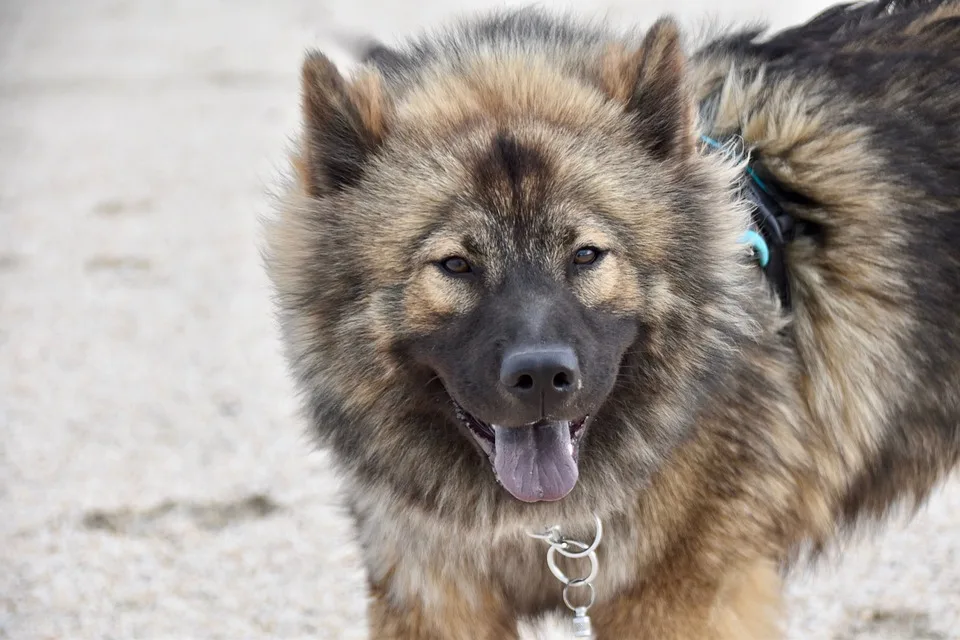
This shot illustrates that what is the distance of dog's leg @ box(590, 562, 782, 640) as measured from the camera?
271 centimetres

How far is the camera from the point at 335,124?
8.79 ft

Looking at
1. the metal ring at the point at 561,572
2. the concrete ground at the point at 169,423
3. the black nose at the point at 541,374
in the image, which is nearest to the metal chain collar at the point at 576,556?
the metal ring at the point at 561,572

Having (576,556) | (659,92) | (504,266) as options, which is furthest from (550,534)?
(659,92)

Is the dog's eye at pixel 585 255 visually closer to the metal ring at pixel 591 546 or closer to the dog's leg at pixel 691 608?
the metal ring at pixel 591 546

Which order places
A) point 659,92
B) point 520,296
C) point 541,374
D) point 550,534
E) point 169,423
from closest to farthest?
point 541,374
point 520,296
point 659,92
point 550,534
point 169,423

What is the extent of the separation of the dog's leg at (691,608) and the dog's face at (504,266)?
11.1 inches

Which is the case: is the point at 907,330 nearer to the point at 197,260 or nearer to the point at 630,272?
the point at 630,272

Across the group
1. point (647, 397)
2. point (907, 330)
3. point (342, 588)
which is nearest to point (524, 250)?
point (647, 397)

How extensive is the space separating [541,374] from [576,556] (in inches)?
23.5

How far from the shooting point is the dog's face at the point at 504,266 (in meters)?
2.53

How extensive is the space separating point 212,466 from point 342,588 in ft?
3.61

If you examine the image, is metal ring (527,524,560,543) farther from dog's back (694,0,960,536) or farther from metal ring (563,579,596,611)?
dog's back (694,0,960,536)

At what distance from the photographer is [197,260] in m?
7.20

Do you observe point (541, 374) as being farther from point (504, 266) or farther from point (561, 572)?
point (561, 572)
